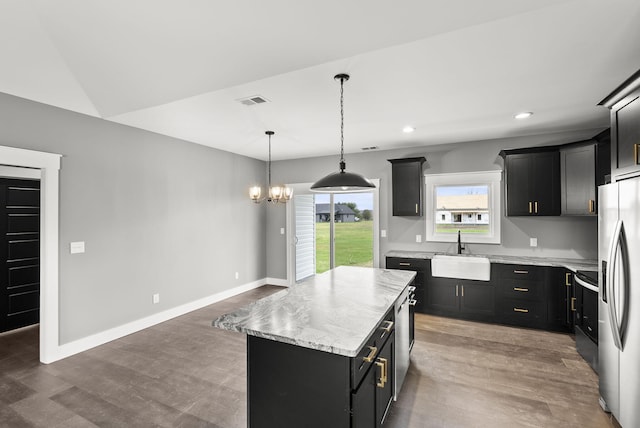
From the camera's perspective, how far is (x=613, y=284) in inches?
83.9

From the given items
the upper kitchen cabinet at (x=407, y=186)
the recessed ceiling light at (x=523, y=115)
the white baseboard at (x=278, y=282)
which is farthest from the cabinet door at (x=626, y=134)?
the white baseboard at (x=278, y=282)

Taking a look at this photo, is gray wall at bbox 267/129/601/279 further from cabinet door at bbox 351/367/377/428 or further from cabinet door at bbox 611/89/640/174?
cabinet door at bbox 351/367/377/428

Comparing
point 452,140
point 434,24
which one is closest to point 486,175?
point 452,140

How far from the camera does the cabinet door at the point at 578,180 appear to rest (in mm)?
3770

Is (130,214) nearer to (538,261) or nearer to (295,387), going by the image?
(295,387)

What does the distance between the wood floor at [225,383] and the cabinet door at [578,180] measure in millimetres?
1615

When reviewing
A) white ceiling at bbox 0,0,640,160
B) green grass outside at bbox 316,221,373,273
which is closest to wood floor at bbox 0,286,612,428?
green grass outside at bbox 316,221,373,273

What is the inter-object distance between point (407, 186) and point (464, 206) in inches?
36.8

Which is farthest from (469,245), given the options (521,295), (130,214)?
(130,214)

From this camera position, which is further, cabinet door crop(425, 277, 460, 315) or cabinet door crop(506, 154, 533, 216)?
cabinet door crop(425, 277, 460, 315)

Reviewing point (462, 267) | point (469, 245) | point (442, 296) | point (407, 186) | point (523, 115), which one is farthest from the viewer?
point (407, 186)

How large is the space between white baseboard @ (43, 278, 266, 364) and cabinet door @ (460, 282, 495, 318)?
151 inches

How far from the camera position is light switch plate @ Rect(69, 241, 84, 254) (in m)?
3.34

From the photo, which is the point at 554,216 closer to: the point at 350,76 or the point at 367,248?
the point at 367,248
